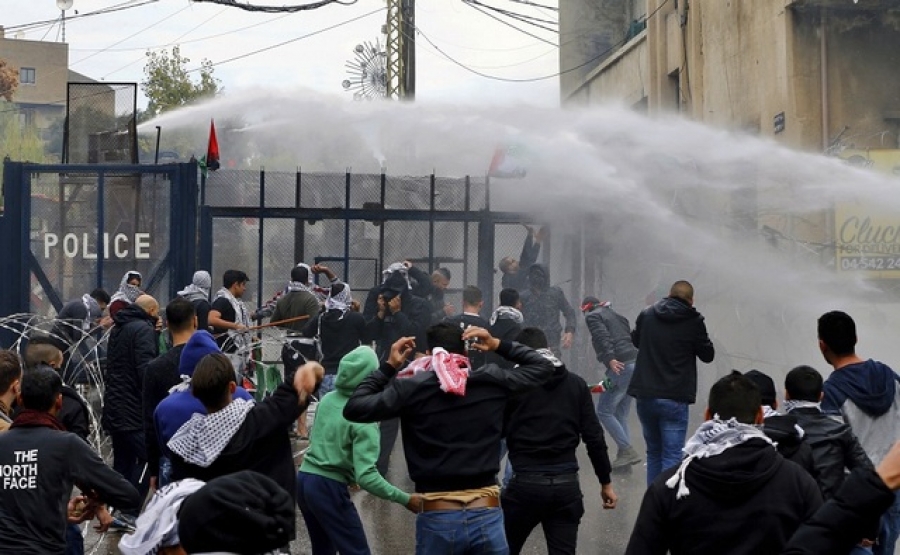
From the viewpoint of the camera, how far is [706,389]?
14.4 meters

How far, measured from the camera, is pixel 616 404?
37.2ft

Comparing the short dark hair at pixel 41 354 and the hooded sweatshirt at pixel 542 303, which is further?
the hooded sweatshirt at pixel 542 303

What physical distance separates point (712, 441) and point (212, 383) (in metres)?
1.95

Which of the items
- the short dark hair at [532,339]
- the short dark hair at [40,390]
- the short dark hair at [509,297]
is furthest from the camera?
the short dark hair at [509,297]

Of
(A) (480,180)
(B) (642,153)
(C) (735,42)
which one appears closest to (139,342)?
(A) (480,180)

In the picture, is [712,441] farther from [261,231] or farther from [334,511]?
[261,231]

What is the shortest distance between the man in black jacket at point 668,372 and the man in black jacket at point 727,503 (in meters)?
5.06

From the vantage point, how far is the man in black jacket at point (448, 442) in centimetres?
530

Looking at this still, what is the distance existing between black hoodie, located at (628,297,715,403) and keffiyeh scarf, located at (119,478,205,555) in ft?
19.1

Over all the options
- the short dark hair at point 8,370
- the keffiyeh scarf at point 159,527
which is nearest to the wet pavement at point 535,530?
the short dark hair at point 8,370

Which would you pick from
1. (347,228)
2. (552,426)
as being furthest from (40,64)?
(552,426)

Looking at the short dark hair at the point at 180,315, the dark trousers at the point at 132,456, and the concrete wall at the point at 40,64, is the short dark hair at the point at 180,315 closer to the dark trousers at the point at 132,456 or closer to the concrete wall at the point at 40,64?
the dark trousers at the point at 132,456

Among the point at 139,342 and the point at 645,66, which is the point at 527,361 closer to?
the point at 139,342

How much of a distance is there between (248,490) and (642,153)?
41.1ft
